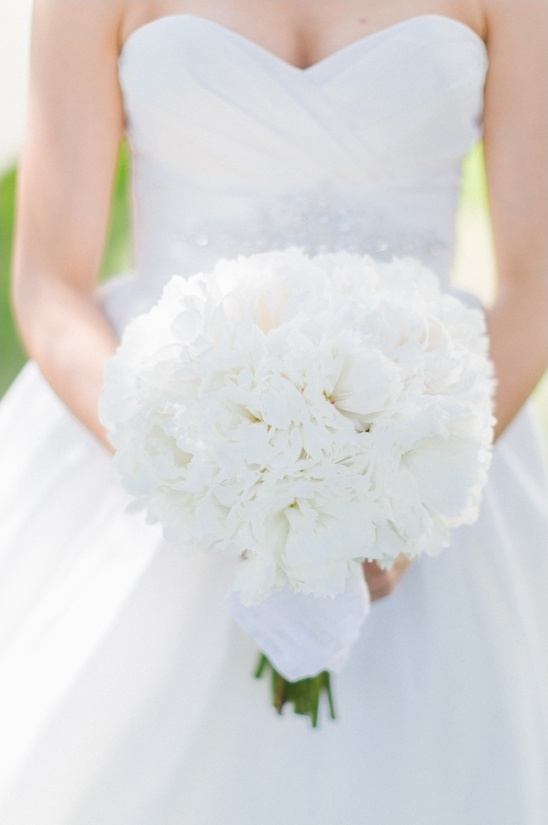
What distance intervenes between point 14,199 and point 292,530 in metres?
4.31

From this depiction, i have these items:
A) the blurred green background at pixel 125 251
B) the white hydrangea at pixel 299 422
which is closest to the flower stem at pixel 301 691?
the white hydrangea at pixel 299 422

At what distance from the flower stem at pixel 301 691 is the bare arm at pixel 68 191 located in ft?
1.59

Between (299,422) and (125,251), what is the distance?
380 centimetres

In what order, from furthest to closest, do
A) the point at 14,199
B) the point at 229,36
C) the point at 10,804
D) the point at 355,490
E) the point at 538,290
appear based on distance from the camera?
1. the point at 14,199
2. the point at 538,290
3. the point at 229,36
4. the point at 10,804
5. the point at 355,490

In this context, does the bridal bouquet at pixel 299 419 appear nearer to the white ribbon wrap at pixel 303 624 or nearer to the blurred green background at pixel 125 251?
the white ribbon wrap at pixel 303 624

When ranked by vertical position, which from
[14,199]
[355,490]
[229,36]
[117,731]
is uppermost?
[229,36]

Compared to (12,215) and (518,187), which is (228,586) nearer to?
(518,187)

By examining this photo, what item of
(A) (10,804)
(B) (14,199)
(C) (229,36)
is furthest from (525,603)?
(B) (14,199)

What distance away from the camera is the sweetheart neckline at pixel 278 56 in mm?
1649

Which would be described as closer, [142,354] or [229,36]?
[142,354]

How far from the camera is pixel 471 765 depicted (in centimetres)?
147

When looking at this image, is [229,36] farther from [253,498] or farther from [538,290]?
[253,498]

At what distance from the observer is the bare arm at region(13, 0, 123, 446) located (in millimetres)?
1615

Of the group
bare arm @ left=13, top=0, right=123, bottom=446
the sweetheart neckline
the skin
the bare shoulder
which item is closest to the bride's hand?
the skin
